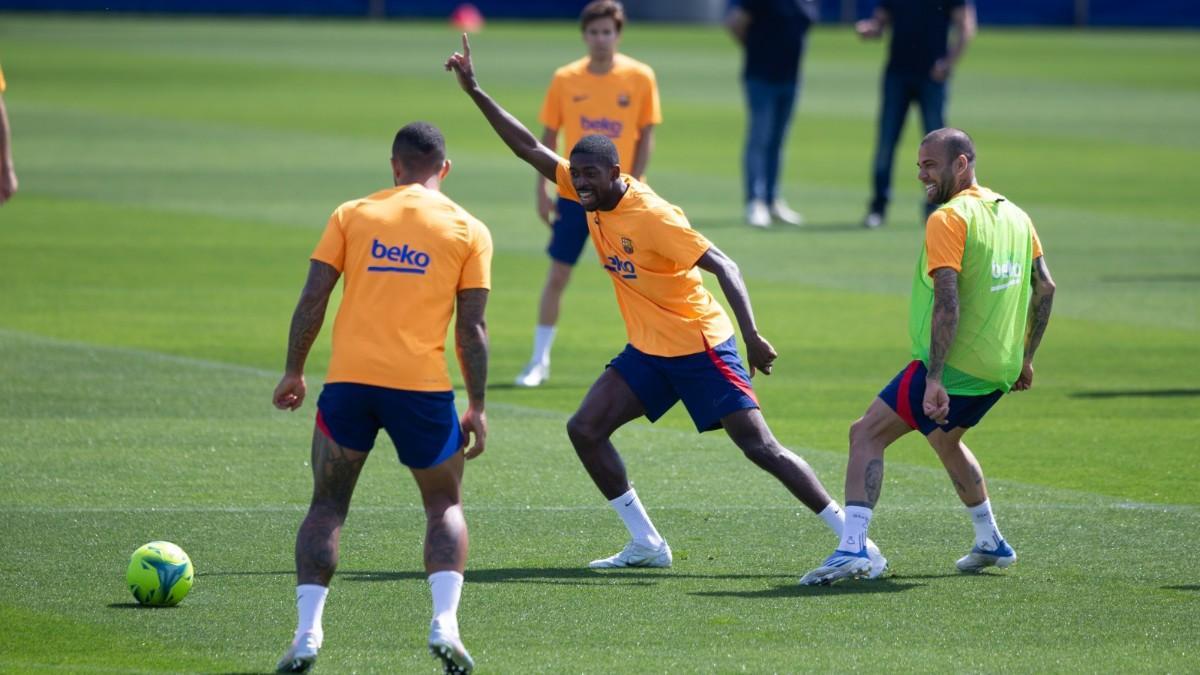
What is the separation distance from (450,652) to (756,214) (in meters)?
15.0

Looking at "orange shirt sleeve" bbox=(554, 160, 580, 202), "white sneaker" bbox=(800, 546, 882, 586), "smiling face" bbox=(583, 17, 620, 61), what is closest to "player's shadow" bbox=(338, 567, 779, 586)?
"white sneaker" bbox=(800, 546, 882, 586)

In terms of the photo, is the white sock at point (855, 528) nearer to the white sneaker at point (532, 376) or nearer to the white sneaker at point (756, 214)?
the white sneaker at point (532, 376)

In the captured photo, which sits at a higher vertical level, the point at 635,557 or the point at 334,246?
the point at 334,246

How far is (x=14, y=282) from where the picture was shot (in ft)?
55.1

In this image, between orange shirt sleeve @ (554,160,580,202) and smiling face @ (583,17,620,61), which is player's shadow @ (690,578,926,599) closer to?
orange shirt sleeve @ (554,160,580,202)

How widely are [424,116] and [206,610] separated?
959 inches

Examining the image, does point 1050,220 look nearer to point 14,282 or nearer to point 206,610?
point 14,282

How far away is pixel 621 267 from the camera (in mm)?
8375

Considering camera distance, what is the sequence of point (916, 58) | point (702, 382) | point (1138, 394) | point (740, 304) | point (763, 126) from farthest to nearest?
point (763, 126) → point (916, 58) → point (1138, 394) → point (702, 382) → point (740, 304)

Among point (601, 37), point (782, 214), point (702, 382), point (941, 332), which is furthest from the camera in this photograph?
point (782, 214)

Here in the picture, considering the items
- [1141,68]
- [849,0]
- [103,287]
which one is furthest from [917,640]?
[849,0]

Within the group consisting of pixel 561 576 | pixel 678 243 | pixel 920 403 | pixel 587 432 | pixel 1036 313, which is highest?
pixel 678 243

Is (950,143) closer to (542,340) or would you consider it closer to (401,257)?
(401,257)

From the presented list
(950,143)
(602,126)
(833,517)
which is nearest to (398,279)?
(833,517)
